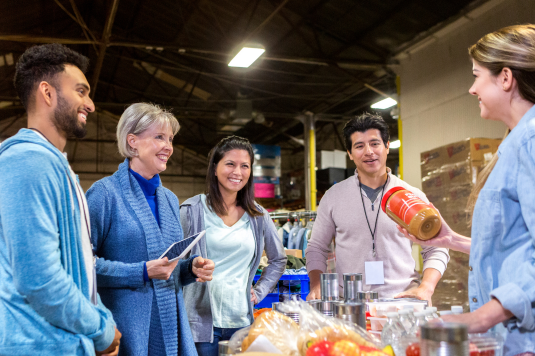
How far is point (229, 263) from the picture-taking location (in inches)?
94.0

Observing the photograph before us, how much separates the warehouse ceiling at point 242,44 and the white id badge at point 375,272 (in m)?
4.62

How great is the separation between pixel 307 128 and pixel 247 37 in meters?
3.58

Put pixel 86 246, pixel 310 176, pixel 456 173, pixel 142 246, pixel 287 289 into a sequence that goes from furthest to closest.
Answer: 1. pixel 310 176
2. pixel 456 173
3. pixel 287 289
4. pixel 142 246
5. pixel 86 246

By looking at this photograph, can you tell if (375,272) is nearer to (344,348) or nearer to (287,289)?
(287,289)

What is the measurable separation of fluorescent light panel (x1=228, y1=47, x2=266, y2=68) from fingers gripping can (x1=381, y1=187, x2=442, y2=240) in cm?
529

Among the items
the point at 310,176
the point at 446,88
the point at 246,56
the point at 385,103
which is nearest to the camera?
the point at 446,88

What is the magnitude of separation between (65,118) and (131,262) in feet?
2.14

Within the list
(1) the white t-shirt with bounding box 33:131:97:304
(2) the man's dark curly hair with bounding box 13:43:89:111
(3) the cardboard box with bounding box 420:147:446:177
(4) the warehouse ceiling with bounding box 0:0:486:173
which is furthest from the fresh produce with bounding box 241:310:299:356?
(4) the warehouse ceiling with bounding box 0:0:486:173

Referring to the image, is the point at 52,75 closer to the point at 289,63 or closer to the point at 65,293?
the point at 65,293

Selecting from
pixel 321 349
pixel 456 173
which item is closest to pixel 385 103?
pixel 456 173

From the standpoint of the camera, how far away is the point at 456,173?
4.58 m

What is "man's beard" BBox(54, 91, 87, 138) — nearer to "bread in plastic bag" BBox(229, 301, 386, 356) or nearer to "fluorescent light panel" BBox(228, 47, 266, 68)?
"bread in plastic bag" BBox(229, 301, 386, 356)

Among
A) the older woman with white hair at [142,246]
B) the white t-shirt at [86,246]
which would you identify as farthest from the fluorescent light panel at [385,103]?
the white t-shirt at [86,246]

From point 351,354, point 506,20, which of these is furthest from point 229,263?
point 506,20
